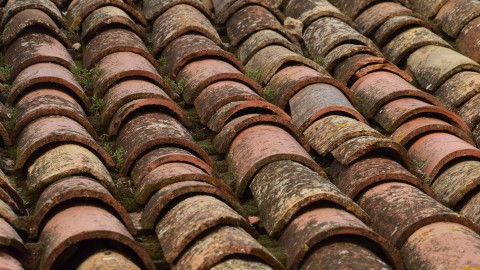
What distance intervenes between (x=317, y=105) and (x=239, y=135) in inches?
26.8

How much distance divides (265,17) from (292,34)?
1.01 ft

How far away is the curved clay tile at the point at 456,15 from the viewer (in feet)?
23.7

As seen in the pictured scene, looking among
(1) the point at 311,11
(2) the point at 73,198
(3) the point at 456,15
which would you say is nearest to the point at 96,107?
(2) the point at 73,198

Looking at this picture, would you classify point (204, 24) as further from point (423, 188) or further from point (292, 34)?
point (423, 188)

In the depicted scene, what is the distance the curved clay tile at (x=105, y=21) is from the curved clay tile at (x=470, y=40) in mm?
2548

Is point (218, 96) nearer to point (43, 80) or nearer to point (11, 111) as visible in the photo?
point (43, 80)

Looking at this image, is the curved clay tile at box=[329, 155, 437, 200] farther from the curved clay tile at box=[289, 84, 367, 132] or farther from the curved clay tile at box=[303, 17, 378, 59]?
the curved clay tile at box=[303, 17, 378, 59]

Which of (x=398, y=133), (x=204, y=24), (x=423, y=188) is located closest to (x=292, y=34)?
(x=204, y=24)

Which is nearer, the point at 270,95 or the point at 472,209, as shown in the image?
the point at 472,209

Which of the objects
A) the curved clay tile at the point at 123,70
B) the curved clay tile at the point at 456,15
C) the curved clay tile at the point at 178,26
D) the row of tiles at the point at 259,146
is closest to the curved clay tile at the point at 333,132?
the row of tiles at the point at 259,146

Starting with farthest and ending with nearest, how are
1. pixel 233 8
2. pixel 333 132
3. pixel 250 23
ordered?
pixel 233 8 < pixel 250 23 < pixel 333 132

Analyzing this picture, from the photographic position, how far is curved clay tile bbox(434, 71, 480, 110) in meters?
6.21

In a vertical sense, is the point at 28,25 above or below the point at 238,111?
above

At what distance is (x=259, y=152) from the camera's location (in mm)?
4941
